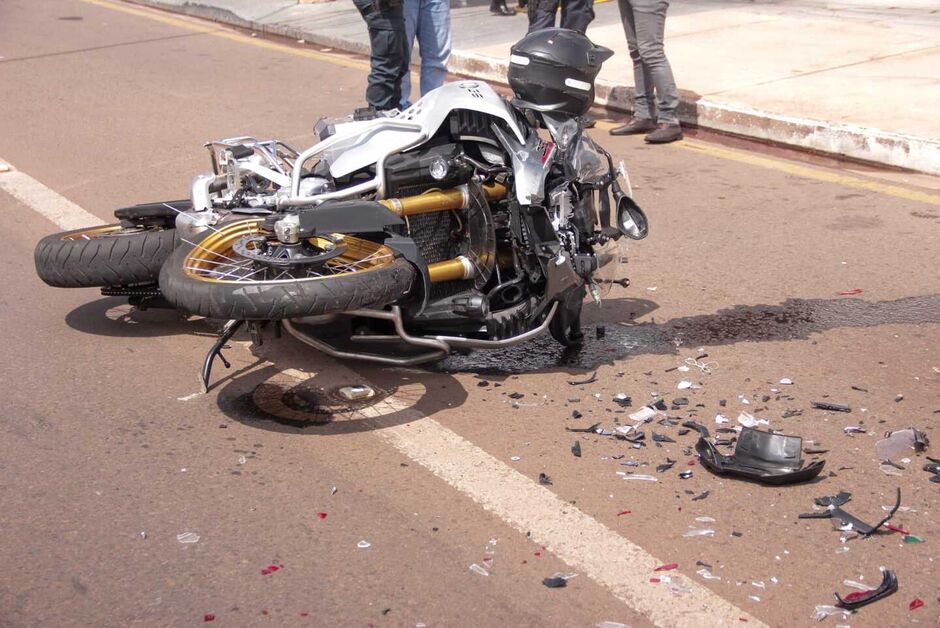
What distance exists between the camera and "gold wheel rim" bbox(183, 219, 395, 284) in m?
4.38

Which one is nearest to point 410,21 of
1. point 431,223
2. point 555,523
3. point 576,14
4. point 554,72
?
point 576,14

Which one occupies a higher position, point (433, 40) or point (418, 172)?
point (433, 40)

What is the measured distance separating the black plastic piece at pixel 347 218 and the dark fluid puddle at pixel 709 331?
76 centimetres

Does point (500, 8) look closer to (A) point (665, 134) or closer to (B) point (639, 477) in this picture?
(A) point (665, 134)

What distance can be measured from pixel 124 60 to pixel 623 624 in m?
10.6

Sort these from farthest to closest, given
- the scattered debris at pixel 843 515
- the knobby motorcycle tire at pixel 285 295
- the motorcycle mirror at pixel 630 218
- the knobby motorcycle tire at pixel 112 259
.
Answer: the knobby motorcycle tire at pixel 112 259 → the motorcycle mirror at pixel 630 218 → the knobby motorcycle tire at pixel 285 295 → the scattered debris at pixel 843 515

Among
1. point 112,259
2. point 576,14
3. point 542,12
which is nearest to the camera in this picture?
point 112,259

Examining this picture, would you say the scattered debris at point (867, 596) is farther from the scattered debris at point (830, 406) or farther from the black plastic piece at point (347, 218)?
the black plastic piece at point (347, 218)

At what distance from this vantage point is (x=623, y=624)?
10.5 ft

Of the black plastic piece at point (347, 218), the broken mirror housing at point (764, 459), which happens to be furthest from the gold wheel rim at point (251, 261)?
the broken mirror housing at point (764, 459)

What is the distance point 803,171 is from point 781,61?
275cm

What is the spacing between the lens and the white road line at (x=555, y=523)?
10.8 ft

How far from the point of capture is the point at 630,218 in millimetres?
5023

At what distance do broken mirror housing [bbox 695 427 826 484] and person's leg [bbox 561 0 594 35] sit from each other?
5.47 m
